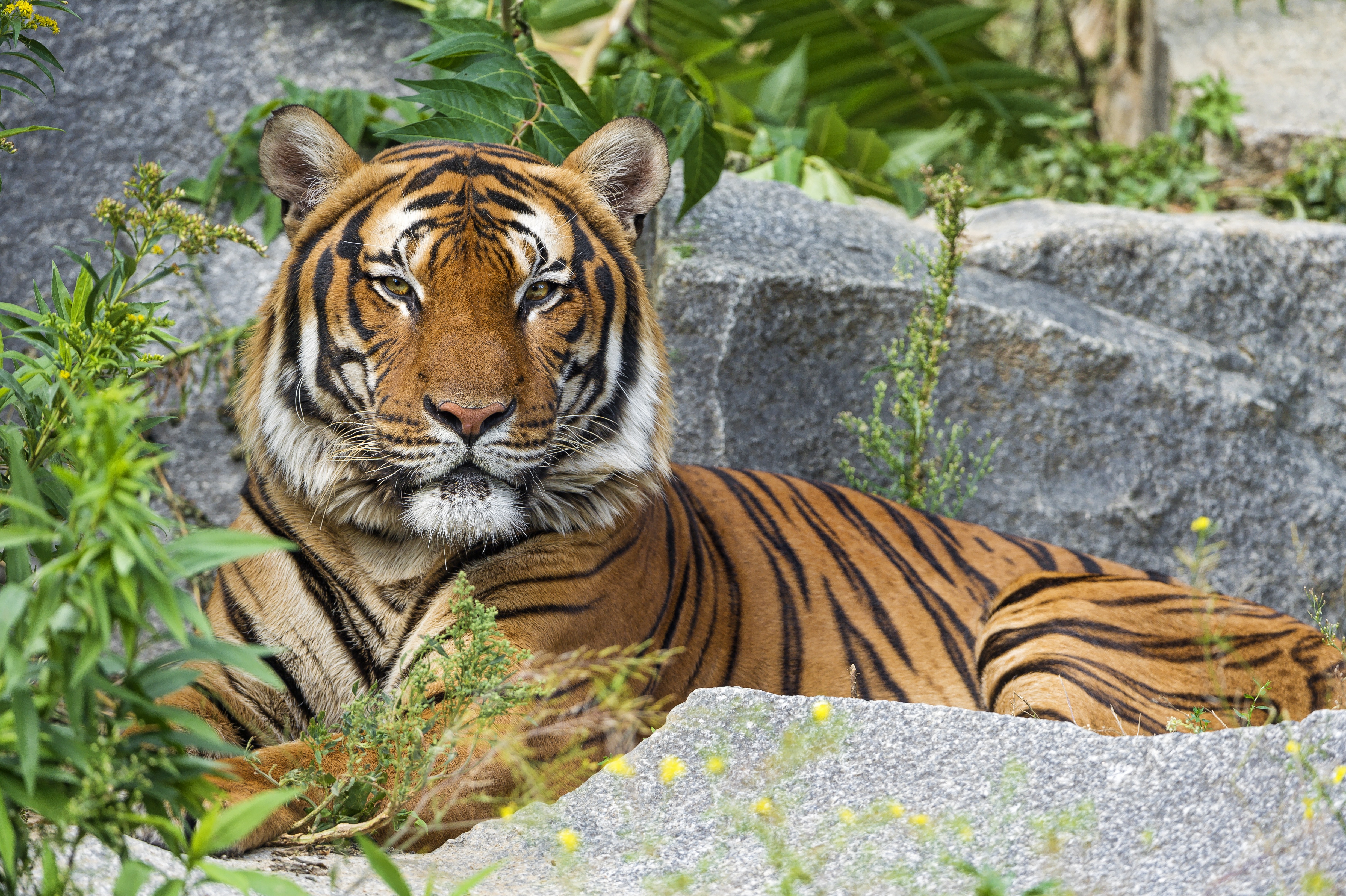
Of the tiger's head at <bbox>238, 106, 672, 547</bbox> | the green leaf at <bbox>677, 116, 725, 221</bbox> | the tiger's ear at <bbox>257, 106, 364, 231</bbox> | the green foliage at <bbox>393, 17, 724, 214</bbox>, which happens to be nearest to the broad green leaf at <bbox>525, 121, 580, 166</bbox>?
the green foliage at <bbox>393, 17, 724, 214</bbox>

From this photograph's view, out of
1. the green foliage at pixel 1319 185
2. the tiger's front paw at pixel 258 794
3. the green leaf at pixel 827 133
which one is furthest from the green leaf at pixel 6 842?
the green foliage at pixel 1319 185

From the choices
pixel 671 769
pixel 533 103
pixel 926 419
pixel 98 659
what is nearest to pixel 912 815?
pixel 671 769

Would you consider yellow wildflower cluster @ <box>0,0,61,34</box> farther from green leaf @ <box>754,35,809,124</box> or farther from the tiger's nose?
green leaf @ <box>754,35,809,124</box>

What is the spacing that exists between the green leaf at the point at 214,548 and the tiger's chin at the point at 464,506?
0.87 m

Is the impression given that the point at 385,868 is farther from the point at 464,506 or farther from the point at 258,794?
the point at 464,506

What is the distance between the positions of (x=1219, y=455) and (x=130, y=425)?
3735mm

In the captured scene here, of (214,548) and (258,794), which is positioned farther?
(258,794)

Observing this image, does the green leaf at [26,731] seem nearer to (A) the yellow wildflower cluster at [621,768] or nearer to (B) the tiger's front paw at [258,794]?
(B) the tiger's front paw at [258,794]

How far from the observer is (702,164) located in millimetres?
3732

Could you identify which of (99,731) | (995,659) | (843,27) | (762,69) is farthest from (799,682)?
(843,27)

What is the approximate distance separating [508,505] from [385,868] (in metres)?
1.01

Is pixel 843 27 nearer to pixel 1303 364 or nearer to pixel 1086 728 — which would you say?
pixel 1303 364

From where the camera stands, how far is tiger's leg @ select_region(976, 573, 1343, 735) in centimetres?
271

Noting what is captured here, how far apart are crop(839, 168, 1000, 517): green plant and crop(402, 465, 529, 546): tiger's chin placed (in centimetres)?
163
